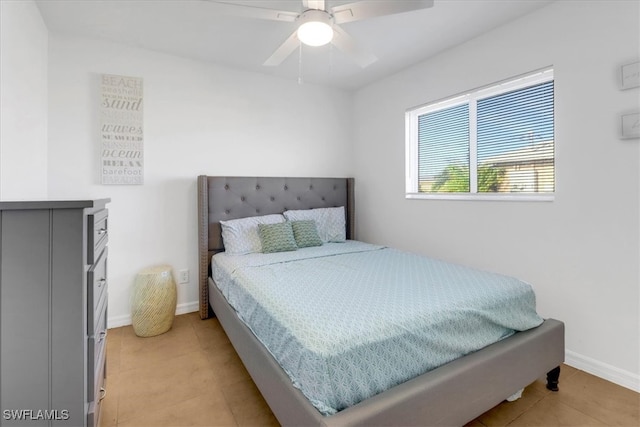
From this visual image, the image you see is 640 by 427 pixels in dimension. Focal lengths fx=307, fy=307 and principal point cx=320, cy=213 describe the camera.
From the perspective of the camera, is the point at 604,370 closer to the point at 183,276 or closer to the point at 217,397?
the point at 217,397

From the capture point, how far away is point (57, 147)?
241cm

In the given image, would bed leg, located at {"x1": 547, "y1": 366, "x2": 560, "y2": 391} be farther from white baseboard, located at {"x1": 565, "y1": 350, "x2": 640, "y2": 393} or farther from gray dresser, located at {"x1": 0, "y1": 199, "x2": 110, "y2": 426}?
gray dresser, located at {"x1": 0, "y1": 199, "x2": 110, "y2": 426}

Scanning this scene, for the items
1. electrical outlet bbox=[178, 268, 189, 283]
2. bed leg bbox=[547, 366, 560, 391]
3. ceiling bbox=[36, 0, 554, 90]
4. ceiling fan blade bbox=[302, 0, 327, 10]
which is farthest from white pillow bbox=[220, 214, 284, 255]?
bed leg bbox=[547, 366, 560, 391]

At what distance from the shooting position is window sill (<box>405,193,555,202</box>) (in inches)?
86.0

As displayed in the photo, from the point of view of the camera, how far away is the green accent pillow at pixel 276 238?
274cm

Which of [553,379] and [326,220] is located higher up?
[326,220]

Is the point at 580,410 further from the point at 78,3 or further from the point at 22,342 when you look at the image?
the point at 78,3

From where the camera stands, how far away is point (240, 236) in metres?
2.78

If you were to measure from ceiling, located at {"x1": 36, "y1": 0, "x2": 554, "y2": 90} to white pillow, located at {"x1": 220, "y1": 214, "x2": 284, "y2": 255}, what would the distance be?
1.54m

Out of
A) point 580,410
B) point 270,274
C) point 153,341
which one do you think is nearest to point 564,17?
point 580,410

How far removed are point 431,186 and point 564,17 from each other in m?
1.56

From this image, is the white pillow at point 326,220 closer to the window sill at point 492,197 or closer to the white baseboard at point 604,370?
the window sill at point 492,197

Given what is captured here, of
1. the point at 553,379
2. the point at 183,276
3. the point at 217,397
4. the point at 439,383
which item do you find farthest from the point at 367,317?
the point at 183,276

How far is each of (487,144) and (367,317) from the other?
206 centimetres
